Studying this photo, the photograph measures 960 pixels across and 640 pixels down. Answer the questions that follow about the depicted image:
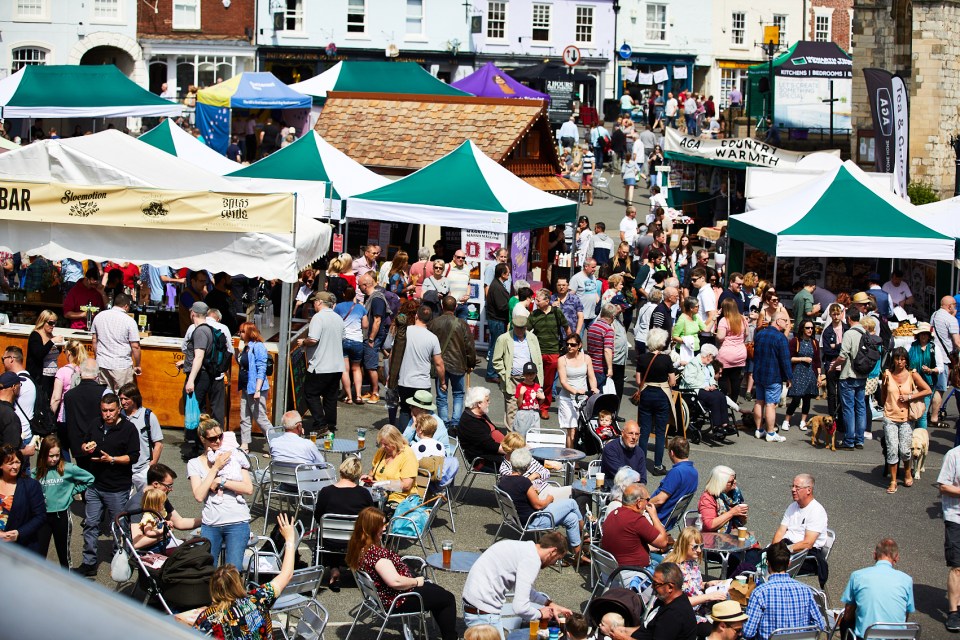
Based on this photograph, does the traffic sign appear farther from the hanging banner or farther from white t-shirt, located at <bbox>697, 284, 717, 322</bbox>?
white t-shirt, located at <bbox>697, 284, 717, 322</bbox>

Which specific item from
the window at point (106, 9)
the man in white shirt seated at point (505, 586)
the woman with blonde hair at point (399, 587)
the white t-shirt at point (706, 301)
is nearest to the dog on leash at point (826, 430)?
the white t-shirt at point (706, 301)

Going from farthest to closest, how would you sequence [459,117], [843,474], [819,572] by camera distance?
[459,117]
[843,474]
[819,572]

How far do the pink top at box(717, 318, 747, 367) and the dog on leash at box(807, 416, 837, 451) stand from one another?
112 cm

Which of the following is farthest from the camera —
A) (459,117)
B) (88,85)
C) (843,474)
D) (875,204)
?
(88,85)

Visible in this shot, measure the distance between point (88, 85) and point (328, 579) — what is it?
25047 millimetres

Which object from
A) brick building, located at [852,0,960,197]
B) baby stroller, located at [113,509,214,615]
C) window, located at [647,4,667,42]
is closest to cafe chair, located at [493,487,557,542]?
baby stroller, located at [113,509,214,615]

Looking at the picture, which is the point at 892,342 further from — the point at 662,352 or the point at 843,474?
the point at 662,352

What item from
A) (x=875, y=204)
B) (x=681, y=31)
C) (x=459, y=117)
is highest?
(x=681, y=31)

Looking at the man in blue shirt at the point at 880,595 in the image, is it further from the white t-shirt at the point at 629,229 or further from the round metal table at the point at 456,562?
the white t-shirt at the point at 629,229

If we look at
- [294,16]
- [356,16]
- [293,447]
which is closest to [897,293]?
[293,447]

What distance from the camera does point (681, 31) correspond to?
4731 centimetres

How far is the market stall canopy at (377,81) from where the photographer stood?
1179 inches

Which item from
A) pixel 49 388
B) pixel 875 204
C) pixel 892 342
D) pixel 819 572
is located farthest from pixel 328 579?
pixel 875 204

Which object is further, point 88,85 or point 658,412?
point 88,85
